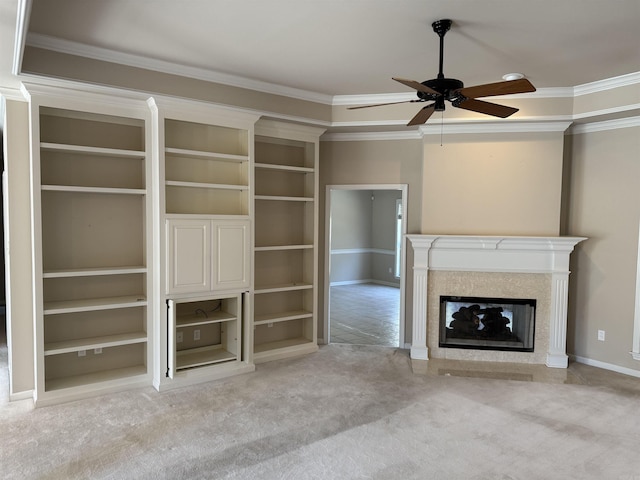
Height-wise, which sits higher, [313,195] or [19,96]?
[19,96]

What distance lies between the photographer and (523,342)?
4922mm

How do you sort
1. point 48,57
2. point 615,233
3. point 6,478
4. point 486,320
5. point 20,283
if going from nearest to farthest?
point 6,478 < point 48,57 < point 20,283 < point 615,233 < point 486,320

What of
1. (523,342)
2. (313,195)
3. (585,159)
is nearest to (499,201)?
(585,159)

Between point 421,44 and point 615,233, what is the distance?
9.68 ft

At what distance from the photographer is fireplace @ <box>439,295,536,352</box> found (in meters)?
4.89

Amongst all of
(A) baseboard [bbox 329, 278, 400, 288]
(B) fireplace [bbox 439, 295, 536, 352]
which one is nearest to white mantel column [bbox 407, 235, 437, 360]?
(B) fireplace [bbox 439, 295, 536, 352]

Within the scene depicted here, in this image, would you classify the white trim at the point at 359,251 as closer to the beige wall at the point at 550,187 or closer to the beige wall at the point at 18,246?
the beige wall at the point at 550,187

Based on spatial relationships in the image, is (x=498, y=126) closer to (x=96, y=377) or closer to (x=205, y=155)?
(x=205, y=155)

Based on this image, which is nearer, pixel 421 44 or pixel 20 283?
pixel 421 44

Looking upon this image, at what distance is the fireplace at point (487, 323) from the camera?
4895 mm

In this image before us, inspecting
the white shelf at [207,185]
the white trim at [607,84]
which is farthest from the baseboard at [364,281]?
the white trim at [607,84]

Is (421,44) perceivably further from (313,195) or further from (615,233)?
(615,233)

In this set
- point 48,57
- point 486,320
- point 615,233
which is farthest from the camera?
point 486,320

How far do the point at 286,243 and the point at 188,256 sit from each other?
145cm
